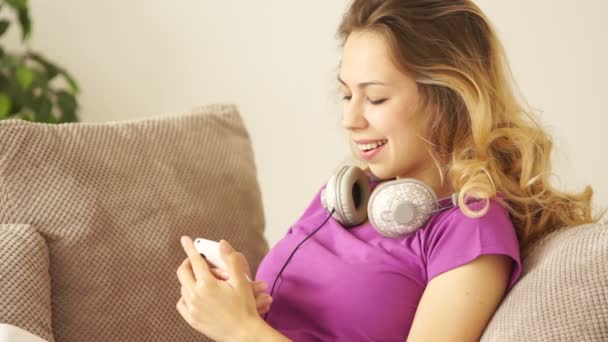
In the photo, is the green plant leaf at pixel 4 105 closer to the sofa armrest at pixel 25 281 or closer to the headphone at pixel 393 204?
the sofa armrest at pixel 25 281

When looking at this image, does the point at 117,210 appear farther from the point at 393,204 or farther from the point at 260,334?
the point at 393,204

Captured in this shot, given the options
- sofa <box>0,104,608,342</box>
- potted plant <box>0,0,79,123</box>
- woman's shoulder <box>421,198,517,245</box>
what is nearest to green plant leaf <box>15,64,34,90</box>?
potted plant <box>0,0,79,123</box>

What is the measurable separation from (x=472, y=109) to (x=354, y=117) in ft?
0.62

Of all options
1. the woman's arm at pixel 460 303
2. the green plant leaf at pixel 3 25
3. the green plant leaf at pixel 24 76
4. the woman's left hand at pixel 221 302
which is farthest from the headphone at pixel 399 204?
the green plant leaf at pixel 3 25

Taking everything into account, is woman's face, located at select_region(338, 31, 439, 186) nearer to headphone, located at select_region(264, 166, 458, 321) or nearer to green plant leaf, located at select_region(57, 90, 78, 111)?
headphone, located at select_region(264, 166, 458, 321)

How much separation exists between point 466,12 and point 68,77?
166 cm

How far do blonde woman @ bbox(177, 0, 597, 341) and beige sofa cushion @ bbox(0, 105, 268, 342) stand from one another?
176 millimetres

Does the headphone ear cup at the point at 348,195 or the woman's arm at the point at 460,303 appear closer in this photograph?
the woman's arm at the point at 460,303

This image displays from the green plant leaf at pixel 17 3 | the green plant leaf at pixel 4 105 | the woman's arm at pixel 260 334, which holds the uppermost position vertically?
the green plant leaf at pixel 17 3

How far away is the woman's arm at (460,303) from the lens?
110cm

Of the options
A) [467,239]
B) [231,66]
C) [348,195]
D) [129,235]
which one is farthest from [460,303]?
[231,66]

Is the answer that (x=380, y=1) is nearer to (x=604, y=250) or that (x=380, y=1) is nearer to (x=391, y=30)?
(x=391, y=30)

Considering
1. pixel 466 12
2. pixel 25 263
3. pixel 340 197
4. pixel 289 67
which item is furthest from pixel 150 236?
pixel 289 67

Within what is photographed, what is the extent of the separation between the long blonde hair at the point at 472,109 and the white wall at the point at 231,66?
44.3 inches
